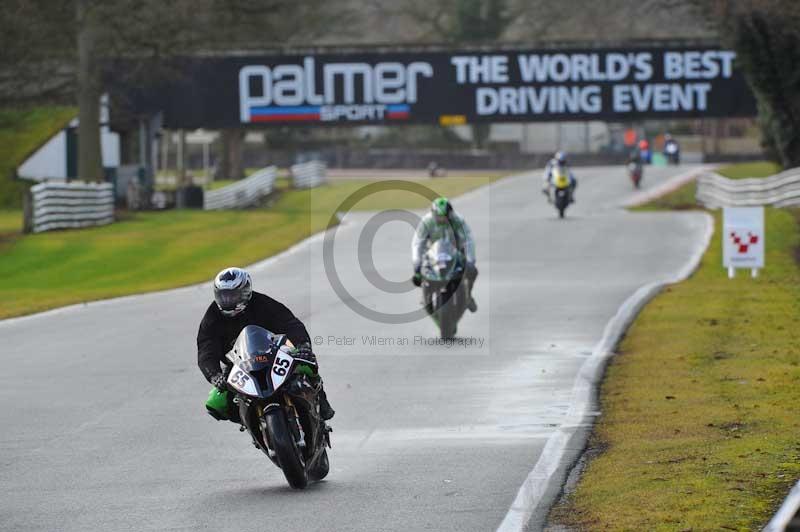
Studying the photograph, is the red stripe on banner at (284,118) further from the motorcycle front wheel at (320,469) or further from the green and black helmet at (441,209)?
the motorcycle front wheel at (320,469)

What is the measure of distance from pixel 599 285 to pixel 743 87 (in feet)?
76.9

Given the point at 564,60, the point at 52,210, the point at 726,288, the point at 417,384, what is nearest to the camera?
the point at 417,384

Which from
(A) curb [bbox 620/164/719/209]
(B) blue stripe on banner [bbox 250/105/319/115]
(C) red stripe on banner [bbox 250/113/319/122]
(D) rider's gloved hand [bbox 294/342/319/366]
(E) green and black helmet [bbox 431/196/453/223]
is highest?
(B) blue stripe on banner [bbox 250/105/319/115]

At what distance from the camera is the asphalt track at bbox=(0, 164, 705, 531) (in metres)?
9.10

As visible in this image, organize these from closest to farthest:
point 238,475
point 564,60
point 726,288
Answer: point 238,475, point 726,288, point 564,60

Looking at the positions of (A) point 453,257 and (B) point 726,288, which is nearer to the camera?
(A) point 453,257

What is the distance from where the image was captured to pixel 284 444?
30.4 ft

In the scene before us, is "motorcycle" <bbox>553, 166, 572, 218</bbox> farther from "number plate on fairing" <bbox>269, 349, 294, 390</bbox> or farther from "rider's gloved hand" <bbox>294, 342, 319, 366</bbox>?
"number plate on fairing" <bbox>269, 349, 294, 390</bbox>

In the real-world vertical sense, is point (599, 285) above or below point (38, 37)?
below

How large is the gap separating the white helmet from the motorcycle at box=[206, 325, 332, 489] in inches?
10.7

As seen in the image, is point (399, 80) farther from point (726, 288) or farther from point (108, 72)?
point (726, 288)

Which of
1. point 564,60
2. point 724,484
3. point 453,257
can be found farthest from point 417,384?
point 564,60

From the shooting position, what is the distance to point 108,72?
48.6 m

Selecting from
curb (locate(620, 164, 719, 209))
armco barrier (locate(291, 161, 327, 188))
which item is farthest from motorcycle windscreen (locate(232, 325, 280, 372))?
armco barrier (locate(291, 161, 327, 188))
